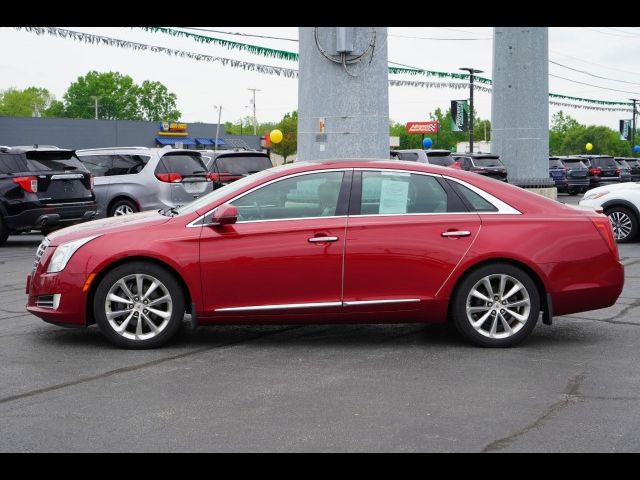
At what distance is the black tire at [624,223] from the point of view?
16.6m

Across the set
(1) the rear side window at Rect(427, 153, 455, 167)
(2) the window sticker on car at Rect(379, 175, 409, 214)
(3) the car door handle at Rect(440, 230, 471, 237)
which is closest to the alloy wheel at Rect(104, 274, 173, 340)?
(2) the window sticker on car at Rect(379, 175, 409, 214)

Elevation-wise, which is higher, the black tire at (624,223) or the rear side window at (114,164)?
the rear side window at (114,164)

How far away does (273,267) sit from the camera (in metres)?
7.35

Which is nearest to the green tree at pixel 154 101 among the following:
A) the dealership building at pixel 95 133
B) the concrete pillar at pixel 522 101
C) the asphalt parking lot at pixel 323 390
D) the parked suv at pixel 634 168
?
the dealership building at pixel 95 133

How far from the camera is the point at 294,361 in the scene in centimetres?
711

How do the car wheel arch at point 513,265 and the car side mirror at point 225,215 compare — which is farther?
the car wheel arch at point 513,265

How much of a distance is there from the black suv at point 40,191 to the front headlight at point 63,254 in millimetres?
8689

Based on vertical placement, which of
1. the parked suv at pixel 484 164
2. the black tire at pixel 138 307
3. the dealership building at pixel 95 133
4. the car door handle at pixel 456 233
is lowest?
the black tire at pixel 138 307

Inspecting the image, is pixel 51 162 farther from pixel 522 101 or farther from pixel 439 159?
pixel 439 159

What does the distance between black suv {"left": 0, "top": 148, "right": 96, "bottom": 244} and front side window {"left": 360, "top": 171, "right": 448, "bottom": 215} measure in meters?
9.57

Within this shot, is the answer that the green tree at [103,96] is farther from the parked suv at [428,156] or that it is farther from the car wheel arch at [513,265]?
the car wheel arch at [513,265]

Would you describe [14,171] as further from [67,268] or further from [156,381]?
[156,381]
